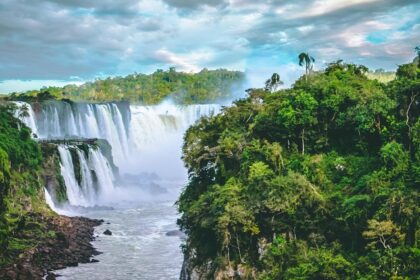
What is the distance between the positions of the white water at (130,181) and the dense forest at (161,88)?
32850 mm

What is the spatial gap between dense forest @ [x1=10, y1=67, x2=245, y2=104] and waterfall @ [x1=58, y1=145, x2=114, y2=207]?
2045 inches

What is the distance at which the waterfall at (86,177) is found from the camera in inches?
1622

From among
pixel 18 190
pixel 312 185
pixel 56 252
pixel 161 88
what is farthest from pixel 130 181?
pixel 161 88

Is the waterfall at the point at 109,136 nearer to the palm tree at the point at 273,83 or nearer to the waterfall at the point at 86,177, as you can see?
the waterfall at the point at 86,177

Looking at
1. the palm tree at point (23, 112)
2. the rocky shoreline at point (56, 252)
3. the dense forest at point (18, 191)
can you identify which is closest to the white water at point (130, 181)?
the rocky shoreline at point (56, 252)

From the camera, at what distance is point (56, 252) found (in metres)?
27.6

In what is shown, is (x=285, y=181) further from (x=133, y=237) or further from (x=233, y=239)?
(x=133, y=237)

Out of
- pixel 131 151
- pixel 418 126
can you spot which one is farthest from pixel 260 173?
pixel 131 151

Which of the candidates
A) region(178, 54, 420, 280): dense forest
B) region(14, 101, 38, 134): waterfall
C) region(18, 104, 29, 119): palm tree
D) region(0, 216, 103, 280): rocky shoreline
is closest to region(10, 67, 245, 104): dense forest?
region(14, 101, 38, 134): waterfall

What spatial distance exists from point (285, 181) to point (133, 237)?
1624 cm

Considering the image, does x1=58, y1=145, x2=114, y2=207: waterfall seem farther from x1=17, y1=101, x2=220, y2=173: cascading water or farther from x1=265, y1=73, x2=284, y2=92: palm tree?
x1=265, y1=73, x2=284, y2=92: palm tree

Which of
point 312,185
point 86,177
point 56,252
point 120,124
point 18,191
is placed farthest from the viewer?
point 120,124

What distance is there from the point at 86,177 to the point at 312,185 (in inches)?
1083

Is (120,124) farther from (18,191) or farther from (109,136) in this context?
(18,191)
